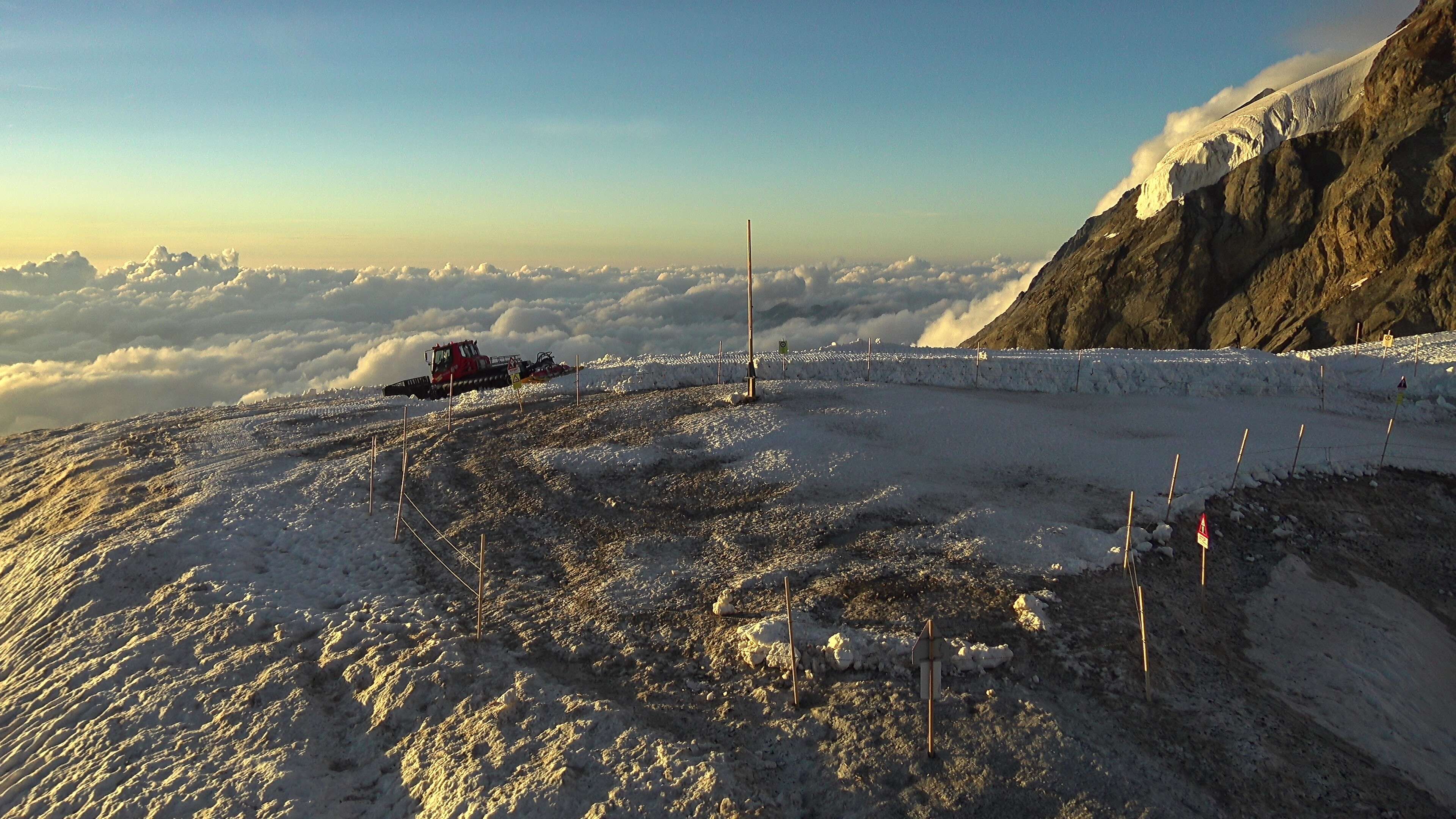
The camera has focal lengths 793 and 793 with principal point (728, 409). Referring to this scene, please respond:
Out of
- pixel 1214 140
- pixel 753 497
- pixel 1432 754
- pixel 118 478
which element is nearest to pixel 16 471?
pixel 118 478

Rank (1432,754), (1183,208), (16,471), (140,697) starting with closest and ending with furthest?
(1432,754) < (140,697) < (16,471) < (1183,208)

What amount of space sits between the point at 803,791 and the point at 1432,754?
25.3 ft

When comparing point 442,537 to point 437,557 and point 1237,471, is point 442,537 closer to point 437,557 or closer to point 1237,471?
point 437,557

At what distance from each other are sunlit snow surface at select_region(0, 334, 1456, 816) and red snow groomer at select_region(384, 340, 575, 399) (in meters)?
2.17

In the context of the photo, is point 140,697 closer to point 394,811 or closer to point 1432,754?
point 394,811

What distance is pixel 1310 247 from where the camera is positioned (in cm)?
4997

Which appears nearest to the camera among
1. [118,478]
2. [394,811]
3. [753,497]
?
[394,811]

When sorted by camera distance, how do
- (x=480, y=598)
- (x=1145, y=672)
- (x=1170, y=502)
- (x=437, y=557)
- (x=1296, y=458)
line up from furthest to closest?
(x=1296, y=458), (x=437, y=557), (x=1170, y=502), (x=480, y=598), (x=1145, y=672)

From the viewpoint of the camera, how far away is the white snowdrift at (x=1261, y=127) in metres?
53.5

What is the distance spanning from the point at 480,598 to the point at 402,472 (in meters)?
8.99

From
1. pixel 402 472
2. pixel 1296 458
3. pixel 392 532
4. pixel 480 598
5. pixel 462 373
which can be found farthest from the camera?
pixel 462 373

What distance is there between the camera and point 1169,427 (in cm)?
2070

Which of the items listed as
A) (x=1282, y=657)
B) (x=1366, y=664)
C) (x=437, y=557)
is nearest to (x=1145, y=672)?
(x=1282, y=657)

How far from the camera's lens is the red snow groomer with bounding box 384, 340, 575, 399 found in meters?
31.0
